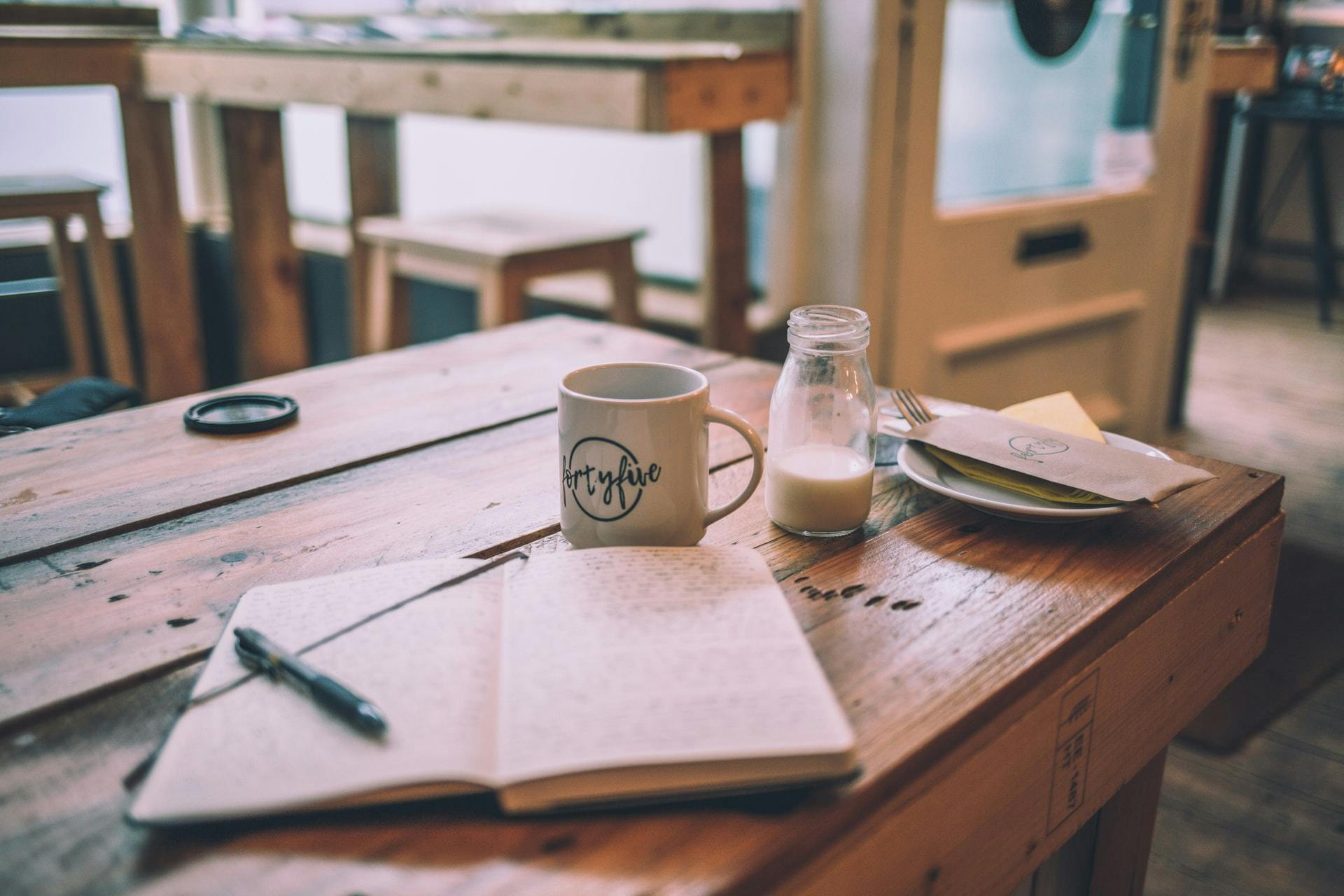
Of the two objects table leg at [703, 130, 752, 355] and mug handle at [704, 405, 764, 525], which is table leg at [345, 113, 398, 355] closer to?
table leg at [703, 130, 752, 355]

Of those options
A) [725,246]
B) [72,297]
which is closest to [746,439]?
[725,246]

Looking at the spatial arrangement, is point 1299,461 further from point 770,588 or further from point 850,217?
point 770,588

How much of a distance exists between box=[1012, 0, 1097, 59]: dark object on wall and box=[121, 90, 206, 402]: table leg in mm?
2042

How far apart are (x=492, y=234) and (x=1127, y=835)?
5.14ft

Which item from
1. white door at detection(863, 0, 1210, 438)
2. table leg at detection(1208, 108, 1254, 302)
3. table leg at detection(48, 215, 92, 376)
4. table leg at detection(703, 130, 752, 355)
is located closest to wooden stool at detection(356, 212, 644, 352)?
table leg at detection(703, 130, 752, 355)

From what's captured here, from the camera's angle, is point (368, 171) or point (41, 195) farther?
point (368, 171)

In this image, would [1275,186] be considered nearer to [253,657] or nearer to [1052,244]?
[1052,244]

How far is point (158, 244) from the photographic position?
244 cm

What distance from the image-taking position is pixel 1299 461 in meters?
2.72

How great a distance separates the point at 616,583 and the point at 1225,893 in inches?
40.8

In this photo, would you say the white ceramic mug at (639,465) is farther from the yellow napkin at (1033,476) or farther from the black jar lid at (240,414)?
the black jar lid at (240,414)

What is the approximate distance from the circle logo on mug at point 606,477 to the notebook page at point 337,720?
79 millimetres

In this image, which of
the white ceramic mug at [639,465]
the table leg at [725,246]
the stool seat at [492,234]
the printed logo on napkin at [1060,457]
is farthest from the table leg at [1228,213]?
the white ceramic mug at [639,465]

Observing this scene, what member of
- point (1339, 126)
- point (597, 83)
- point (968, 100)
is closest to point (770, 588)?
point (597, 83)
